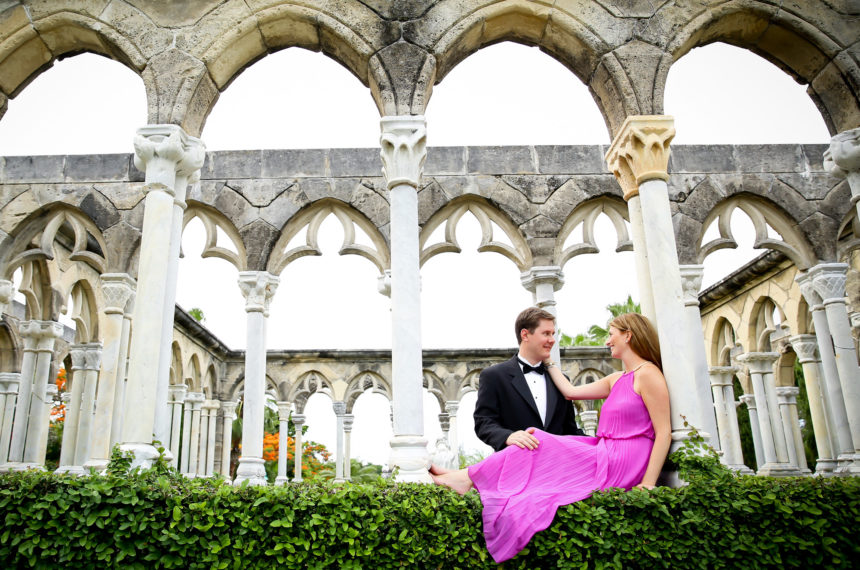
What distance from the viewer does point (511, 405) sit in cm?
473

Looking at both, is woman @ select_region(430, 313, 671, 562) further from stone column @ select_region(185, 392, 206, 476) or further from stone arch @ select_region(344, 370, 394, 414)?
stone arch @ select_region(344, 370, 394, 414)

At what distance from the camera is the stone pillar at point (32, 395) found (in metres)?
13.0

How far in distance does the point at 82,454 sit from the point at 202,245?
4.54 meters

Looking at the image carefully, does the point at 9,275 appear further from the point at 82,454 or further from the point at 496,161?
the point at 496,161

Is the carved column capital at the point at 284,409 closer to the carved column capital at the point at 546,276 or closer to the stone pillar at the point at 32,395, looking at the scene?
the stone pillar at the point at 32,395

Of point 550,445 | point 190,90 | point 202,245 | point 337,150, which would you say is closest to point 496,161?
point 337,150

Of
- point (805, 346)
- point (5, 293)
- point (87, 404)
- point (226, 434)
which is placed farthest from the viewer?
point (226, 434)

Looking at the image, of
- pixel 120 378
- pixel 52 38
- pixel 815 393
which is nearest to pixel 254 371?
pixel 120 378

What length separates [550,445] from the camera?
169 inches

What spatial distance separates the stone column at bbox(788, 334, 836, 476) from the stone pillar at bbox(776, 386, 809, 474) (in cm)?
238

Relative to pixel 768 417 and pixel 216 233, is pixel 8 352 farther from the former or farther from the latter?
pixel 768 417

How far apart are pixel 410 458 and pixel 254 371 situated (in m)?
5.87

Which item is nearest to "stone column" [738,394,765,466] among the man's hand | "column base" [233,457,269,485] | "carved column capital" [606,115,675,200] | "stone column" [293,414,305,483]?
"stone column" [293,414,305,483]

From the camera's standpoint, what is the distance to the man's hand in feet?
13.8
